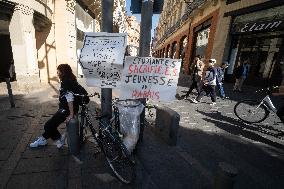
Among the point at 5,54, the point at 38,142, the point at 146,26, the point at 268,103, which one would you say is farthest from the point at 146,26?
the point at 5,54

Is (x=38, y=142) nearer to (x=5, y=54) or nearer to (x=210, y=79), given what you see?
(x=210, y=79)

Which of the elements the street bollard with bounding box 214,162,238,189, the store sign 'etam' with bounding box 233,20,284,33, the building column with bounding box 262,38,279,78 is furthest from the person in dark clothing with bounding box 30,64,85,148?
the building column with bounding box 262,38,279,78

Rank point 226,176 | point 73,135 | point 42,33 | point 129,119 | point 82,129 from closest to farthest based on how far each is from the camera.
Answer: point 226,176 < point 129,119 < point 73,135 < point 82,129 < point 42,33

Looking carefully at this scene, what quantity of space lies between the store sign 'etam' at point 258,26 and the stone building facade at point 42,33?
972cm

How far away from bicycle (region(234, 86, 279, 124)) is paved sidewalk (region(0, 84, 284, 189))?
275 mm

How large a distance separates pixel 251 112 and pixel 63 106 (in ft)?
18.0

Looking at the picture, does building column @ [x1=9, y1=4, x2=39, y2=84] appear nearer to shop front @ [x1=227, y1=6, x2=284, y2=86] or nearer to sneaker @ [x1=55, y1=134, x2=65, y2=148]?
sneaker @ [x1=55, y1=134, x2=65, y2=148]

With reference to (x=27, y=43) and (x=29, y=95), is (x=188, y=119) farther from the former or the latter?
(x=27, y=43)

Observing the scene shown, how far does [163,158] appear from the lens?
4059mm

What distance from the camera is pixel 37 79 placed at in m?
9.09

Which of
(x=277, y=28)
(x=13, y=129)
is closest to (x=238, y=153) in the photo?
(x=13, y=129)

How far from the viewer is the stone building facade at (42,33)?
8266 mm

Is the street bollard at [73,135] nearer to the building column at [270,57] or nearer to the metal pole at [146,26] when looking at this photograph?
the metal pole at [146,26]

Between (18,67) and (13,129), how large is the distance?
4.53 metres
